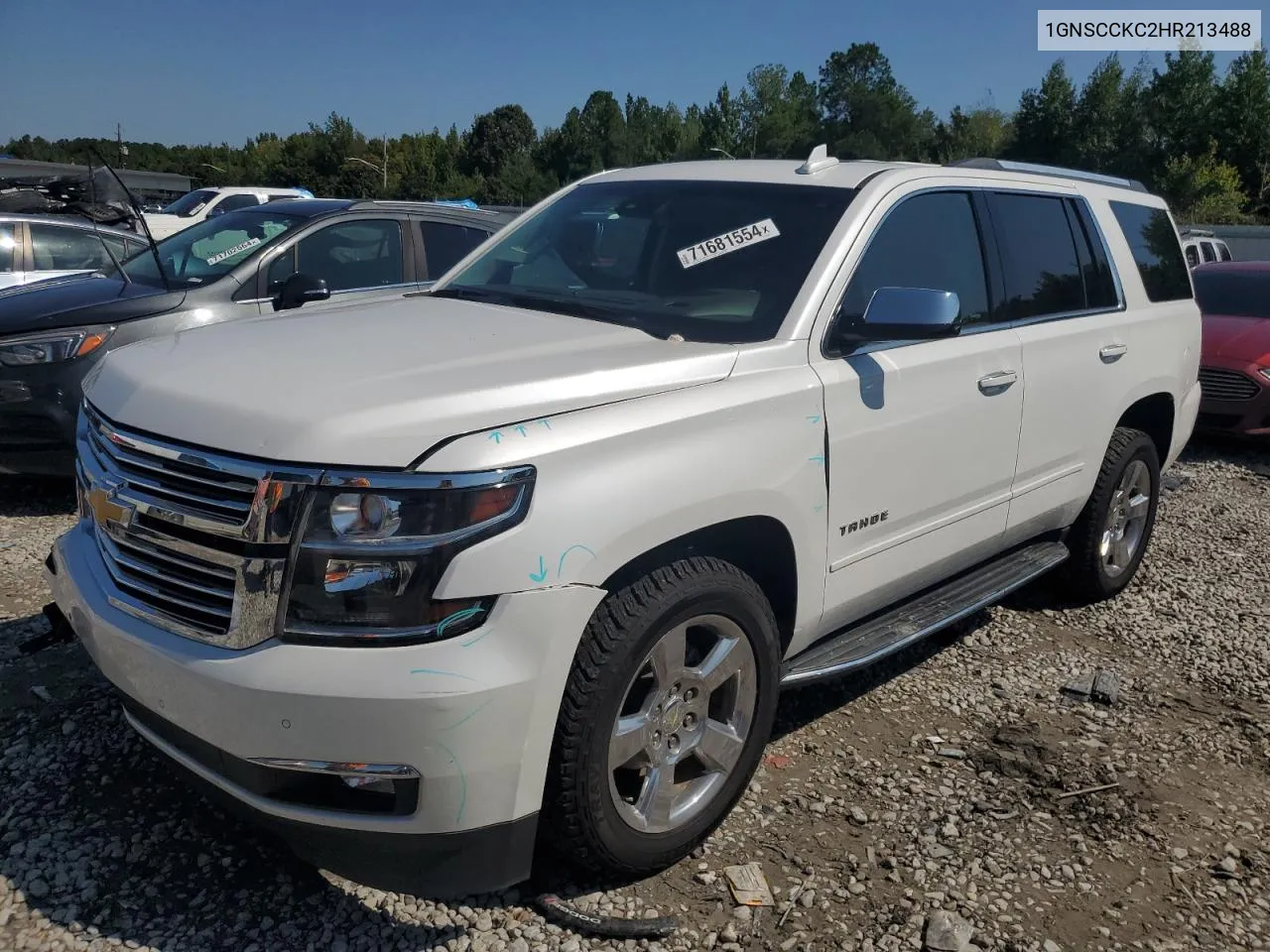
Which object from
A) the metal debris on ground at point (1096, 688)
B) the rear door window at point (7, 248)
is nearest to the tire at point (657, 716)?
the metal debris on ground at point (1096, 688)

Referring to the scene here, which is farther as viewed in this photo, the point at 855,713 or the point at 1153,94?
the point at 1153,94

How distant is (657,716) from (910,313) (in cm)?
135

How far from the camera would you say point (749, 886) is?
2.81 metres

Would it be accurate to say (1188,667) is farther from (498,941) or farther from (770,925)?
(498,941)

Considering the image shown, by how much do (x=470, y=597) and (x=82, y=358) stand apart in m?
4.29

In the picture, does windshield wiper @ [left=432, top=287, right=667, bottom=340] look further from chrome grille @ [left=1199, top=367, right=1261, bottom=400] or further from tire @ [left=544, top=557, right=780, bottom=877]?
chrome grille @ [left=1199, top=367, right=1261, bottom=400]

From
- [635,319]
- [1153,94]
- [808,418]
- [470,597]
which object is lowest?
[470,597]

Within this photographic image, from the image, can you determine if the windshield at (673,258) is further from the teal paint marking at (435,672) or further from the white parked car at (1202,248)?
the white parked car at (1202,248)

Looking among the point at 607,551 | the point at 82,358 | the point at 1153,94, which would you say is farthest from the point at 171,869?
the point at 1153,94

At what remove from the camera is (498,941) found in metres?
2.53

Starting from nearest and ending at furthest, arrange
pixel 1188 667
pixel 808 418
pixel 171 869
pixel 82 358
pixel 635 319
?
pixel 171 869, pixel 808 418, pixel 635 319, pixel 1188 667, pixel 82 358

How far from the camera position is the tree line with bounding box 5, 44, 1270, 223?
49344mm

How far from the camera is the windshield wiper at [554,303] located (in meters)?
3.15

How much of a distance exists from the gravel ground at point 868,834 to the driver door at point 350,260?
2.47 m
